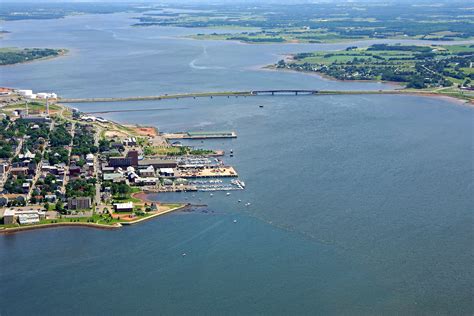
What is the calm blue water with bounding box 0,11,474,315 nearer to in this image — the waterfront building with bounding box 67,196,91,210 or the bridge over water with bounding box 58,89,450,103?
the waterfront building with bounding box 67,196,91,210

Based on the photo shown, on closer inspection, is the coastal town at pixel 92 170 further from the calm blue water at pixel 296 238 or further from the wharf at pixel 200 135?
the calm blue water at pixel 296 238

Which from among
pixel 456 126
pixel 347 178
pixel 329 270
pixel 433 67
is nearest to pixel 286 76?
pixel 433 67

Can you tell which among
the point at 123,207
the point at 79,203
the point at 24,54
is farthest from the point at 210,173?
the point at 24,54

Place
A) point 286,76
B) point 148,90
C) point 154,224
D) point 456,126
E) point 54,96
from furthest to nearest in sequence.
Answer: point 286,76 → point 148,90 → point 54,96 → point 456,126 → point 154,224

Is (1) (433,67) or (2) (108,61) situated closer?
(1) (433,67)

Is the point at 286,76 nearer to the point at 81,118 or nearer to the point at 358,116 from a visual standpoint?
the point at 358,116

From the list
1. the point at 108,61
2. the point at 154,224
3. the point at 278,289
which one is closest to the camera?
the point at 278,289

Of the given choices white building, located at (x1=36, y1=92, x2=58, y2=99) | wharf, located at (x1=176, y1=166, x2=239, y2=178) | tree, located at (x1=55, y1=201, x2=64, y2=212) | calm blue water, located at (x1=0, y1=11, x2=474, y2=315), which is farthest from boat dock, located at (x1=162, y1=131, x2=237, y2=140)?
white building, located at (x1=36, y1=92, x2=58, y2=99)

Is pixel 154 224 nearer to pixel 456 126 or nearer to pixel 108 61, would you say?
pixel 456 126
